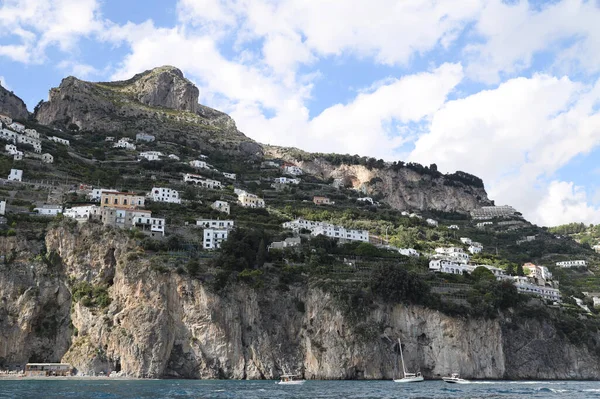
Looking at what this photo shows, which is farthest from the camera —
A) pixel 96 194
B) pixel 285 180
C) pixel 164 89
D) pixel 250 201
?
pixel 164 89

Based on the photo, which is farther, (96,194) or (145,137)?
(145,137)

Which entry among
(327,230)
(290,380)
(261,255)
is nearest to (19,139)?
(327,230)

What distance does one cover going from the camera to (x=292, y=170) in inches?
5271

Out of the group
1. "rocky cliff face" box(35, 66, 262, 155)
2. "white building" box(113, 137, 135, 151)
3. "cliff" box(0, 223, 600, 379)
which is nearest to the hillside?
"cliff" box(0, 223, 600, 379)

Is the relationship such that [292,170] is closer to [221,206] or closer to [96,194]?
[221,206]

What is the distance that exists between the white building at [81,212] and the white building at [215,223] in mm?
12337

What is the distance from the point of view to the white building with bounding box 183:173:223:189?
10162 cm

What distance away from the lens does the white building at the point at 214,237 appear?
231ft

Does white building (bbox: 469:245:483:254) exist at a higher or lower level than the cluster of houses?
lower

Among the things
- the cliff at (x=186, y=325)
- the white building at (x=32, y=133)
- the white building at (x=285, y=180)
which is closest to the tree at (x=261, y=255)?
the cliff at (x=186, y=325)

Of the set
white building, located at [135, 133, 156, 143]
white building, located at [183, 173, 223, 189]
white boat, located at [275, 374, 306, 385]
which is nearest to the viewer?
white boat, located at [275, 374, 306, 385]

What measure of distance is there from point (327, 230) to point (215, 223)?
16238 millimetres

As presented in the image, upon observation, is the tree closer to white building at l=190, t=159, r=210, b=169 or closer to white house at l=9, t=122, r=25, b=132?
white building at l=190, t=159, r=210, b=169

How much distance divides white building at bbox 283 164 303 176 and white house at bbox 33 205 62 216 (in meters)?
64.2
